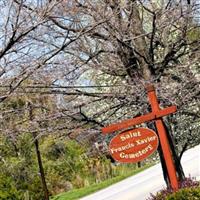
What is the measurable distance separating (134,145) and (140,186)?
32.5 feet

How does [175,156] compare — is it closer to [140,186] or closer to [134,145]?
[134,145]

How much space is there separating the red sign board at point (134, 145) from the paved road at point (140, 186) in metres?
6.92

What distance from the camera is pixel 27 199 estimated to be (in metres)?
19.8

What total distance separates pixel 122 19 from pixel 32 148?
15.1 meters

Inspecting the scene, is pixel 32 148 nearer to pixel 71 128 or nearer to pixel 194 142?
pixel 194 142

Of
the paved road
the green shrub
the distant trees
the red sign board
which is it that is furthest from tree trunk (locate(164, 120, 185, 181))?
the paved road

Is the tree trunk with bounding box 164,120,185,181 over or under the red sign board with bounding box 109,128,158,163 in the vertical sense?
under

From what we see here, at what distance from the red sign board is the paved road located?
6.92 meters

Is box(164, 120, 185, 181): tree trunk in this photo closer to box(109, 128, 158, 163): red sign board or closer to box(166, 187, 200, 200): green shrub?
box(109, 128, 158, 163): red sign board

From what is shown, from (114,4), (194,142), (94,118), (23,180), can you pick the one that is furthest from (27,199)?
(114,4)

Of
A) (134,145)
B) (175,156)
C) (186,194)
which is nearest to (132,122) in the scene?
(134,145)

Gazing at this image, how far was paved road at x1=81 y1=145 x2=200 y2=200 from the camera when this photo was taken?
663 inches

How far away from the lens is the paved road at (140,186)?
16828mm

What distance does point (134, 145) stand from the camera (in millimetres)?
8836
